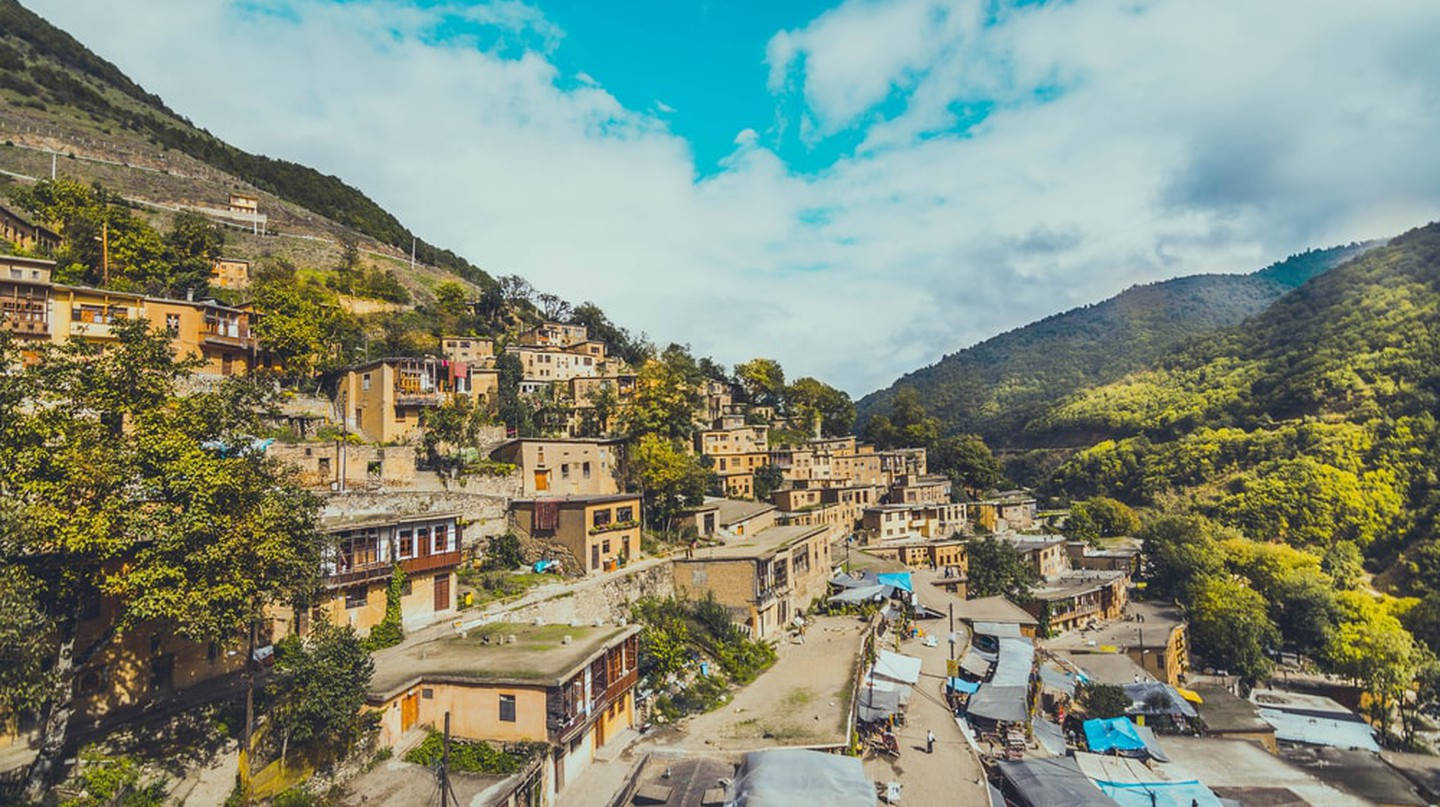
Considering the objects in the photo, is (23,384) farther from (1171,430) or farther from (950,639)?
(1171,430)

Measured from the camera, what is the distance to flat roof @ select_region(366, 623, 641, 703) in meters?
16.9

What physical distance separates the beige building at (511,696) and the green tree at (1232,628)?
4166 cm

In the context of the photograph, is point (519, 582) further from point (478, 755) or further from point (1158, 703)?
point (1158, 703)

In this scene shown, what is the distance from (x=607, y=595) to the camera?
88.0 feet

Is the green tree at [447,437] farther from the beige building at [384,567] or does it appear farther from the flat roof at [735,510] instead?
the flat roof at [735,510]

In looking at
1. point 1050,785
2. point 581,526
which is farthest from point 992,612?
point 581,526

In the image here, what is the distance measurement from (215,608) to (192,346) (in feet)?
88.6

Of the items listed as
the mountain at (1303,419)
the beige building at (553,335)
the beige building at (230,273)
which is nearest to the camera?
the beige building at (230,273)

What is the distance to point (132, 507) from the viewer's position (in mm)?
13320

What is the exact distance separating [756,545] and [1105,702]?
17345 millimetres

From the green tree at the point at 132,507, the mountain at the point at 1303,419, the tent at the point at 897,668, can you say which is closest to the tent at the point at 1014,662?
the tent at the point at 897,668

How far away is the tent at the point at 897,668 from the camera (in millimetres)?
28181

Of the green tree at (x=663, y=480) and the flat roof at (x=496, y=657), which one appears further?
the green tree at (x=663, y=480)

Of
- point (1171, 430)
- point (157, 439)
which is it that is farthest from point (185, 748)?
point (1171, 430)
